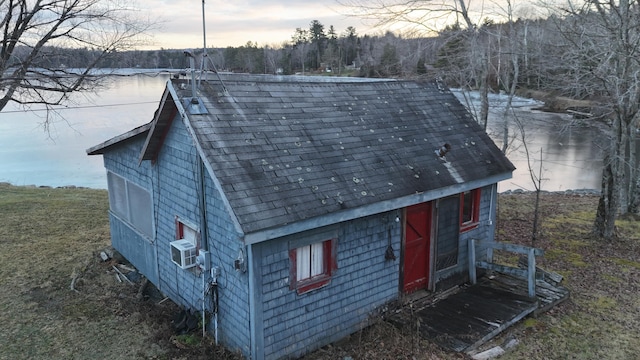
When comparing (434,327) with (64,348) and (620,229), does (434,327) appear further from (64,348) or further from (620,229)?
(620,229)

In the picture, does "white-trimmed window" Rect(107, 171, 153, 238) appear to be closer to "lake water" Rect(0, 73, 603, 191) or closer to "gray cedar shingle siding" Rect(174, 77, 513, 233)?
"gray cedar shingle siding" Rect(174, 77, 513, 233)

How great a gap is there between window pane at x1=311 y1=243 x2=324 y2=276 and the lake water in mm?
14522

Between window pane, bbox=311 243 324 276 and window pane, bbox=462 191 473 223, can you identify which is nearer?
window pane, bbox=311 243 324 276

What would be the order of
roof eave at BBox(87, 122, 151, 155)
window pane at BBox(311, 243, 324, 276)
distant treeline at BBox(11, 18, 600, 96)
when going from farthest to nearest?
1. distant treeline at BBox(11, 18, 600, 96)
2. roof eave at BBox(87, 122, 151, 155)
3. window pane at BBox(311, 243, 324, 276)

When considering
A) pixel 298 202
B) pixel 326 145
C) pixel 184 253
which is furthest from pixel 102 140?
pixel 298 202

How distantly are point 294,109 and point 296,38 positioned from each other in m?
85.6

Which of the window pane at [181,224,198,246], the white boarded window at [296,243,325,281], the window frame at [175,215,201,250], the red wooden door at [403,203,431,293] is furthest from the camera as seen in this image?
the red wooden door at [403,203,431,293]

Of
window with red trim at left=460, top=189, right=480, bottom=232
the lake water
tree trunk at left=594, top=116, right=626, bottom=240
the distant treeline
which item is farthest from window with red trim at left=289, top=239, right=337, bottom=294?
the lake water

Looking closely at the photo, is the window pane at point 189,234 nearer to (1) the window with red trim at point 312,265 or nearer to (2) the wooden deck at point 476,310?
(1) the window with red trim at point 312,265

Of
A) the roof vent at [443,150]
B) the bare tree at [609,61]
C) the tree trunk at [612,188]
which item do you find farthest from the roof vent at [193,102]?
the tree trunk at [612,188]

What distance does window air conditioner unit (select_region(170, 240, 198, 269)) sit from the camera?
7496 millimetres

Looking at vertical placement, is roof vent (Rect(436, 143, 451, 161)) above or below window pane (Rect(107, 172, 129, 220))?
above

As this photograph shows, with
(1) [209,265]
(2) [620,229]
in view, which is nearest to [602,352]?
(1) [209,265]

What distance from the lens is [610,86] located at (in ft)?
38.9
